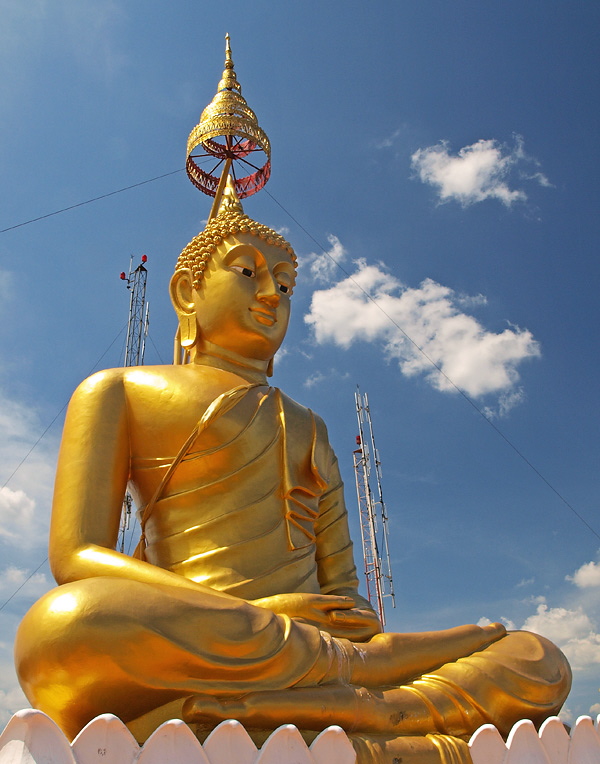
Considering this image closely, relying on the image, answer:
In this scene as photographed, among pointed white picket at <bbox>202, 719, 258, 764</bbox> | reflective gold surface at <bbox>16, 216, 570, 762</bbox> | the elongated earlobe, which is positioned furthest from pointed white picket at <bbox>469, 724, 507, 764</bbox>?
the elongated earlobe

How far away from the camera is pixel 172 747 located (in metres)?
2.49

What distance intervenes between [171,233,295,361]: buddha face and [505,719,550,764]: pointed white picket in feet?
9.54

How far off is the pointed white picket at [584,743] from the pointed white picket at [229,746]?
1545mm

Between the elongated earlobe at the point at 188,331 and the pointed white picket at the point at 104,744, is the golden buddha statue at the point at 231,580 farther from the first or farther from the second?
the pointed white picket at the point at 104,744

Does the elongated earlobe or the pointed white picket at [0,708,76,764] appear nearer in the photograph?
→ the pointed white picket at [0,708,76,764]

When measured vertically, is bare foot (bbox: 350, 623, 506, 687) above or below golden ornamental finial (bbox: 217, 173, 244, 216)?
below

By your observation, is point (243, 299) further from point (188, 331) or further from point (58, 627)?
point (58, 627)

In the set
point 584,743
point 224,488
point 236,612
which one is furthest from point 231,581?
point 584,743

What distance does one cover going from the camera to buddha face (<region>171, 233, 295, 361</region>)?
499cm

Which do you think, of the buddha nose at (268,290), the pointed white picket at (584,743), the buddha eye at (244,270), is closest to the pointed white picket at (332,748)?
the pointed white picket at (584,743)

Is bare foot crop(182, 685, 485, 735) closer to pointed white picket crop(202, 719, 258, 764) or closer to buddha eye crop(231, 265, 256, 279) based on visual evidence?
pointed white picket crop(202, 719, 258, 764)

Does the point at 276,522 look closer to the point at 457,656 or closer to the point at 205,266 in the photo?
the point at 457,656

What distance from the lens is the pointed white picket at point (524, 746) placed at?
9.91 ft

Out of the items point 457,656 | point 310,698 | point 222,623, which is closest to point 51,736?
point 222,623
